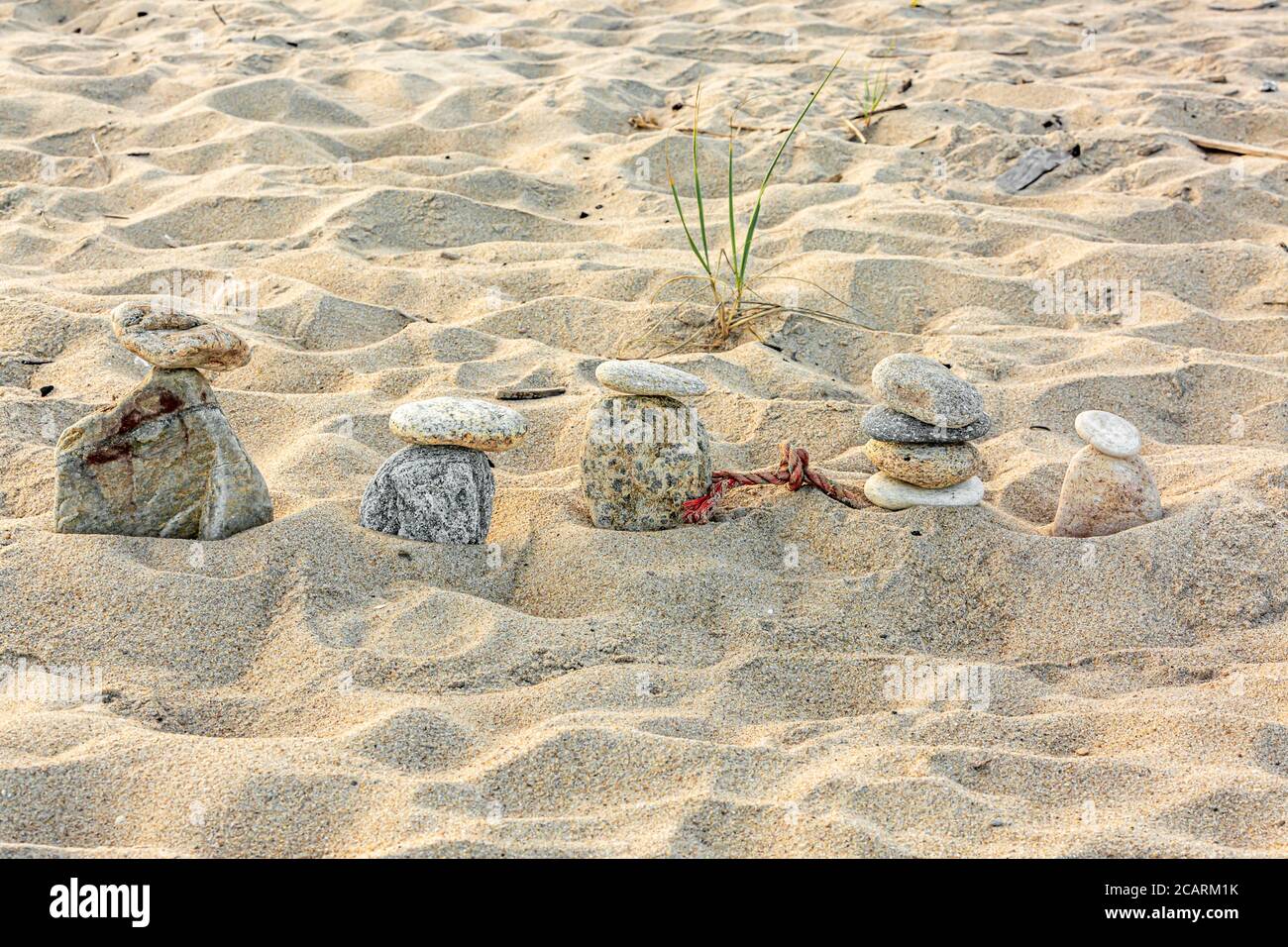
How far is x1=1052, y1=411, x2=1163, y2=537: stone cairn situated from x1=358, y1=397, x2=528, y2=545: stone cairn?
1404 millimetres

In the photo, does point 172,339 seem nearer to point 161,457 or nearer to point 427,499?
point 161,457

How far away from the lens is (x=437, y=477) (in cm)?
307

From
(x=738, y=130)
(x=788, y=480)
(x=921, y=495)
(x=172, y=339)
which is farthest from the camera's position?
(x=738, y=130)

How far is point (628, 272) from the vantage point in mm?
4523

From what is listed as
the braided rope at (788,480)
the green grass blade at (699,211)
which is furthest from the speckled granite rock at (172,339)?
the green grass blade at (699,211)

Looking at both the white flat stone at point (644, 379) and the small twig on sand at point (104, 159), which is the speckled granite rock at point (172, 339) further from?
the small twig on sand at point (104, 159)

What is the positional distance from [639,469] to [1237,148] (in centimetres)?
381

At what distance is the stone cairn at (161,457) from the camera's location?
115 inches

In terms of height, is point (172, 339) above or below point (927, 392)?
above

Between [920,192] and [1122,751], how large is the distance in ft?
11.1

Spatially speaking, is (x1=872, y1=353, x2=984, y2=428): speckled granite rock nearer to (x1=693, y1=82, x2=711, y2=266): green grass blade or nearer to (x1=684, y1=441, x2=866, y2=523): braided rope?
(x1=684, y1=441, x2=866, y2=523): braided rope

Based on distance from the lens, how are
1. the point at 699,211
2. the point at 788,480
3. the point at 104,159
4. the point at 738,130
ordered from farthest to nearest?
the point at 738,130 → the point at 104,159 → the point at 699,211 → the point at 788,480

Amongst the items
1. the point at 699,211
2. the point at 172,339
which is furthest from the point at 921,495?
the point at 172,339
